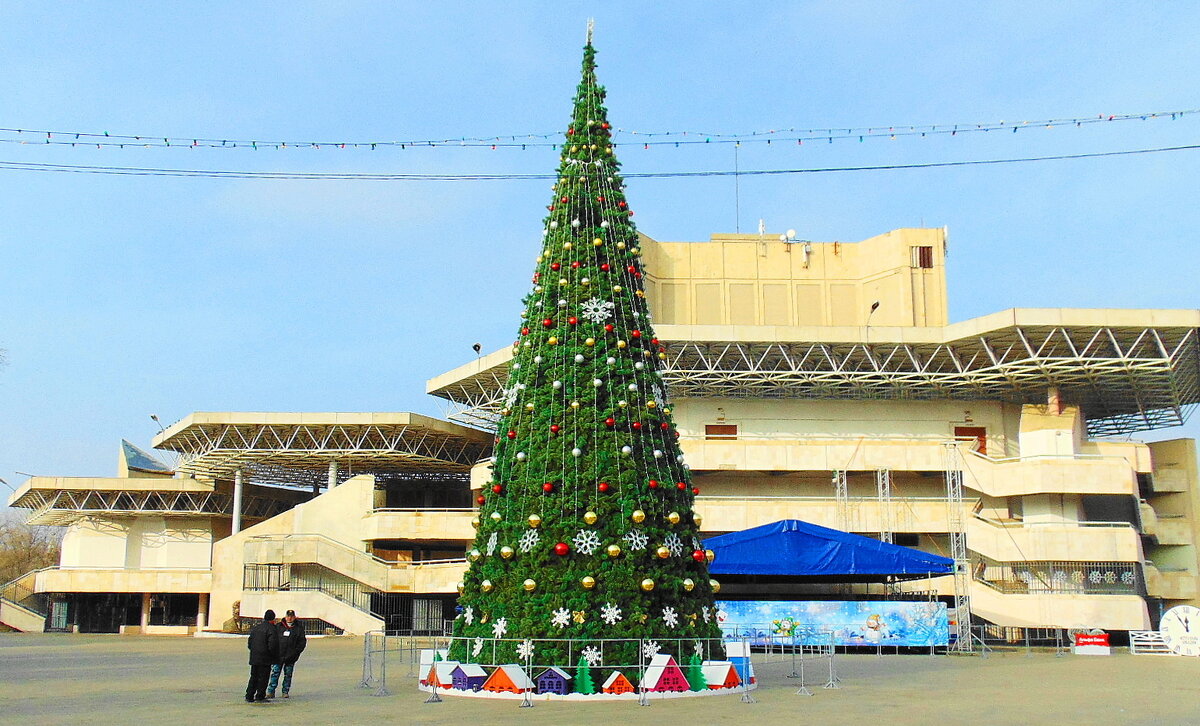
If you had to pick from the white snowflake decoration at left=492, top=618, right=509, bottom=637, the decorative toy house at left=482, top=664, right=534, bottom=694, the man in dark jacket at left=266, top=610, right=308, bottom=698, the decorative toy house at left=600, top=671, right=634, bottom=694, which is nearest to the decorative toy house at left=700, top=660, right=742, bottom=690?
the decorative toy house at left=600, top=671, right=634, bottom=694

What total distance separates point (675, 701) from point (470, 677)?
293cm

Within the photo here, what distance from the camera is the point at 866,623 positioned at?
29.6 metres

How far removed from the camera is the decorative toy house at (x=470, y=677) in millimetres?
15438

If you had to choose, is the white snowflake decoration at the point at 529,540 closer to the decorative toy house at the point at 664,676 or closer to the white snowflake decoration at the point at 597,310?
the decorative toy house at the point at 664,676

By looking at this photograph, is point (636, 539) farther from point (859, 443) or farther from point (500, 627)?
point (859, 443)

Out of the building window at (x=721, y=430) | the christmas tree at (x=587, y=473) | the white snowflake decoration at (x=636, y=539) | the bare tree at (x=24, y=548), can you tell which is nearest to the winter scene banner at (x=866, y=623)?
the christmas tree at (x=587, y=473)

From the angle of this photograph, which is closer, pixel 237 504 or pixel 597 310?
pixel 597 310

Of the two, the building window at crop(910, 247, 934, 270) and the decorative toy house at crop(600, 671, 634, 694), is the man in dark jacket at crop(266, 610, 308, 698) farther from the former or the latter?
the building window at crop(910, 247, 934, 270)

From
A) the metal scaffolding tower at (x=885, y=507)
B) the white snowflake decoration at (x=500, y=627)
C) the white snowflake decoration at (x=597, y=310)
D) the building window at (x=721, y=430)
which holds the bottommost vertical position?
the white snowflake decoration at (x=500, y=627)

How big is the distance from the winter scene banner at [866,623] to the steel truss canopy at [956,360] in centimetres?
1405

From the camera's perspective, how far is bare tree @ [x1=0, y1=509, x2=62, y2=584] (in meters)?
94.5

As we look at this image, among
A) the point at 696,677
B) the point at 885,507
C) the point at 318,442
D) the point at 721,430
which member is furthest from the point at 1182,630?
the point at 318,442

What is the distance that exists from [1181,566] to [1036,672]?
31.0m

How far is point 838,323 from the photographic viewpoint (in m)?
48.7
